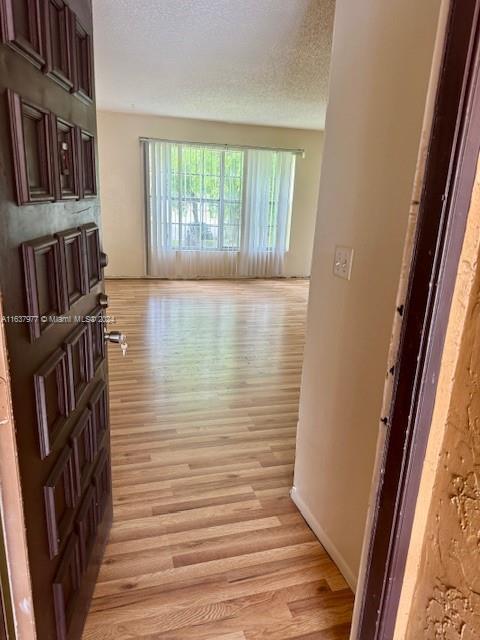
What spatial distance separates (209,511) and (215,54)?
132 inches

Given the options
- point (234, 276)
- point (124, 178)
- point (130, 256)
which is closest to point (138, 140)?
→ point (124, 178)

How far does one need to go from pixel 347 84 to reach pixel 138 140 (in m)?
5.57

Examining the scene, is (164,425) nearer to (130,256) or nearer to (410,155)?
(410,155)

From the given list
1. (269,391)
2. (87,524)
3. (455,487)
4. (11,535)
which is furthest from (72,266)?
(269,391)

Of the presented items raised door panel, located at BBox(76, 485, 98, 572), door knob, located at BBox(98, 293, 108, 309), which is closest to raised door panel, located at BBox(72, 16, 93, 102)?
door knob, located at BBox(98, 293, 108, 309)

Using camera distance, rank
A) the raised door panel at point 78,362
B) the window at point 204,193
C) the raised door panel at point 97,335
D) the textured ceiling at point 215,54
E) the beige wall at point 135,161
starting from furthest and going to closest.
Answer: the window at point 204,193, the beige wall at point 135,161, the textured ceiling at point 215,54, the raised door panel at point 97,335, the raised door panel at point 78,362

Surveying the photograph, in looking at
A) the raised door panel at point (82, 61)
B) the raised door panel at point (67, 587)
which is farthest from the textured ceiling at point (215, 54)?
the raised door panel at point (67, 587)

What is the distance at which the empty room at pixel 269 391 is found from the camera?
750mm

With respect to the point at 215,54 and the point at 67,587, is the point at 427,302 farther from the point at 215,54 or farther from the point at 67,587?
the point at 215,54

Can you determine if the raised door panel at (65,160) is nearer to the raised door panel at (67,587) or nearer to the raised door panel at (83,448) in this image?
the raised door panel at (83,448)

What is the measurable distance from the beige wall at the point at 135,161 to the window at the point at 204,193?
0.66 ft

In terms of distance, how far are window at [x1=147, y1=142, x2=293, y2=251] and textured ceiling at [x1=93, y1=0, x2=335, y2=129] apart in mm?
1058

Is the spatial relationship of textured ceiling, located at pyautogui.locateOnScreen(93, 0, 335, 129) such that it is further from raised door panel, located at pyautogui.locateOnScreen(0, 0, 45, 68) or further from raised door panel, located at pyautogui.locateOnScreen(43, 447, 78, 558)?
raised door panel, located at pyautogui.locateOnScreen(43, 447, 78, 558)

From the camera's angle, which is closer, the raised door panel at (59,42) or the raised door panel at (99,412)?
the raised door panel at (59,42)
